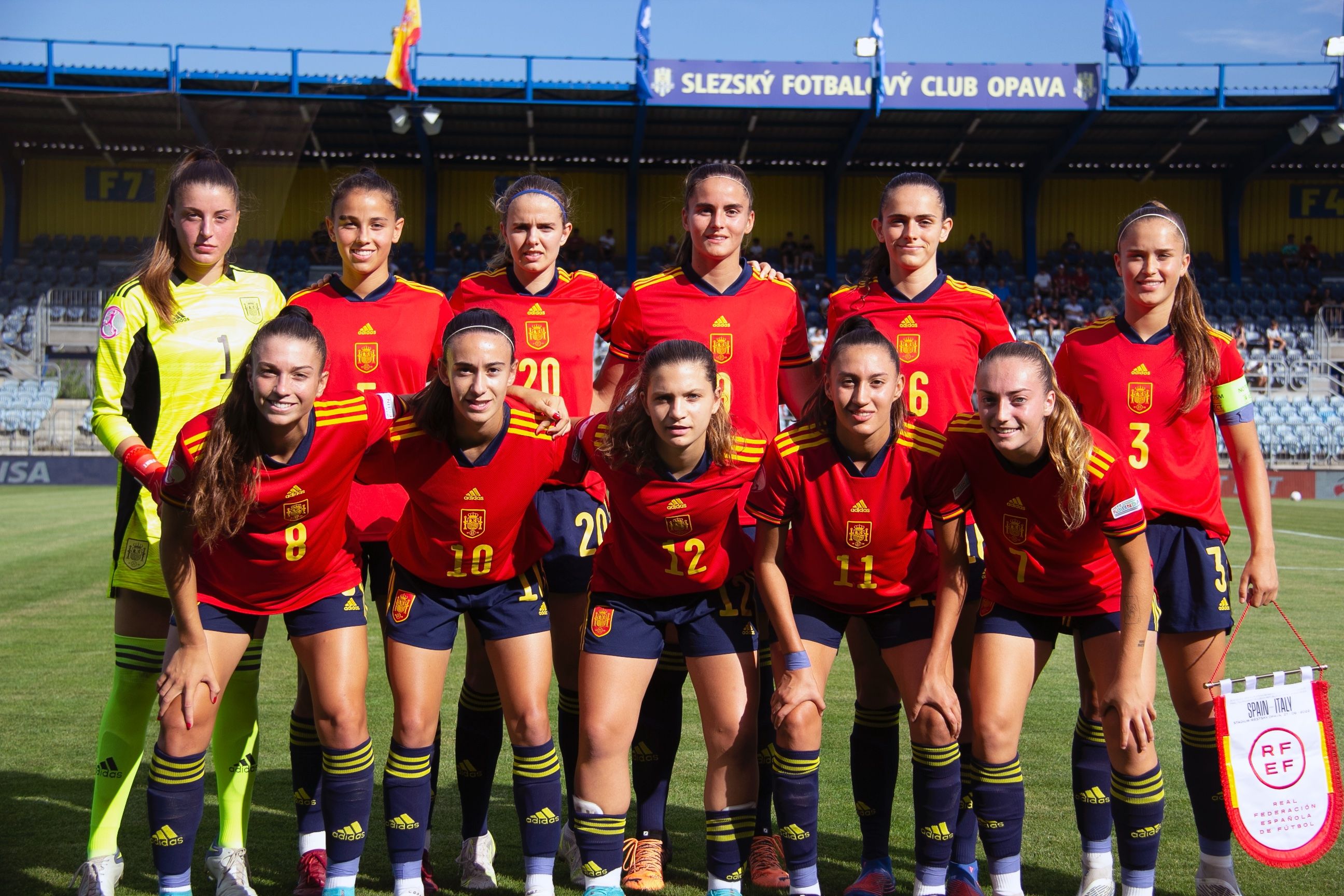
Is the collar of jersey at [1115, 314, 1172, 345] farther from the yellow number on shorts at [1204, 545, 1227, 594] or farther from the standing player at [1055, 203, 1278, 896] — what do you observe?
the yellow number on shorts at [1204, 545, 1227, 594]

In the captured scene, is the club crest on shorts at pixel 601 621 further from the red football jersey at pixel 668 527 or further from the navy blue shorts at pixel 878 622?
the navy blue shorts at pixel 878 622

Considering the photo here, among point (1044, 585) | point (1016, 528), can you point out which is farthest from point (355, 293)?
point (1044, 585)

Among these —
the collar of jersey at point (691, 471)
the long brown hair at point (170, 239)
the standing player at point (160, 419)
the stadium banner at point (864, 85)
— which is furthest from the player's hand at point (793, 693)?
the stadium banner at point (864, 85)

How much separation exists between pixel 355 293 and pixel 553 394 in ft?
2.65

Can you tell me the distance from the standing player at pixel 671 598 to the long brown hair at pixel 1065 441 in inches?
35.0

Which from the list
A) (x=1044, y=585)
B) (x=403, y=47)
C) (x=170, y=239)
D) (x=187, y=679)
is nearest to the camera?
(x=187, y=679)

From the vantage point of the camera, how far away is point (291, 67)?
2423cm

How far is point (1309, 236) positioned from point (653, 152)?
16776 millimetres

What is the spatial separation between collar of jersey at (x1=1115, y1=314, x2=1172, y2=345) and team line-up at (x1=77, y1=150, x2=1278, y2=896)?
13 millimetres

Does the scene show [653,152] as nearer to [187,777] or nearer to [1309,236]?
[1309,236]

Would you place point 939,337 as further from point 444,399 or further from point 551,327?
point 444,399

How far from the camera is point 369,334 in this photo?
13.2ft

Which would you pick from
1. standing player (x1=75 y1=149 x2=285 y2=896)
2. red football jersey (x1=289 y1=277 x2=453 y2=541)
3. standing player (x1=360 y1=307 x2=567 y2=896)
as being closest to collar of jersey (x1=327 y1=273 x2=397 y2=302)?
red football jersey (x1=289 y1=277 x2=453 y2=541)

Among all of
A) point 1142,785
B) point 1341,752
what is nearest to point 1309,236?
point 1341,752
